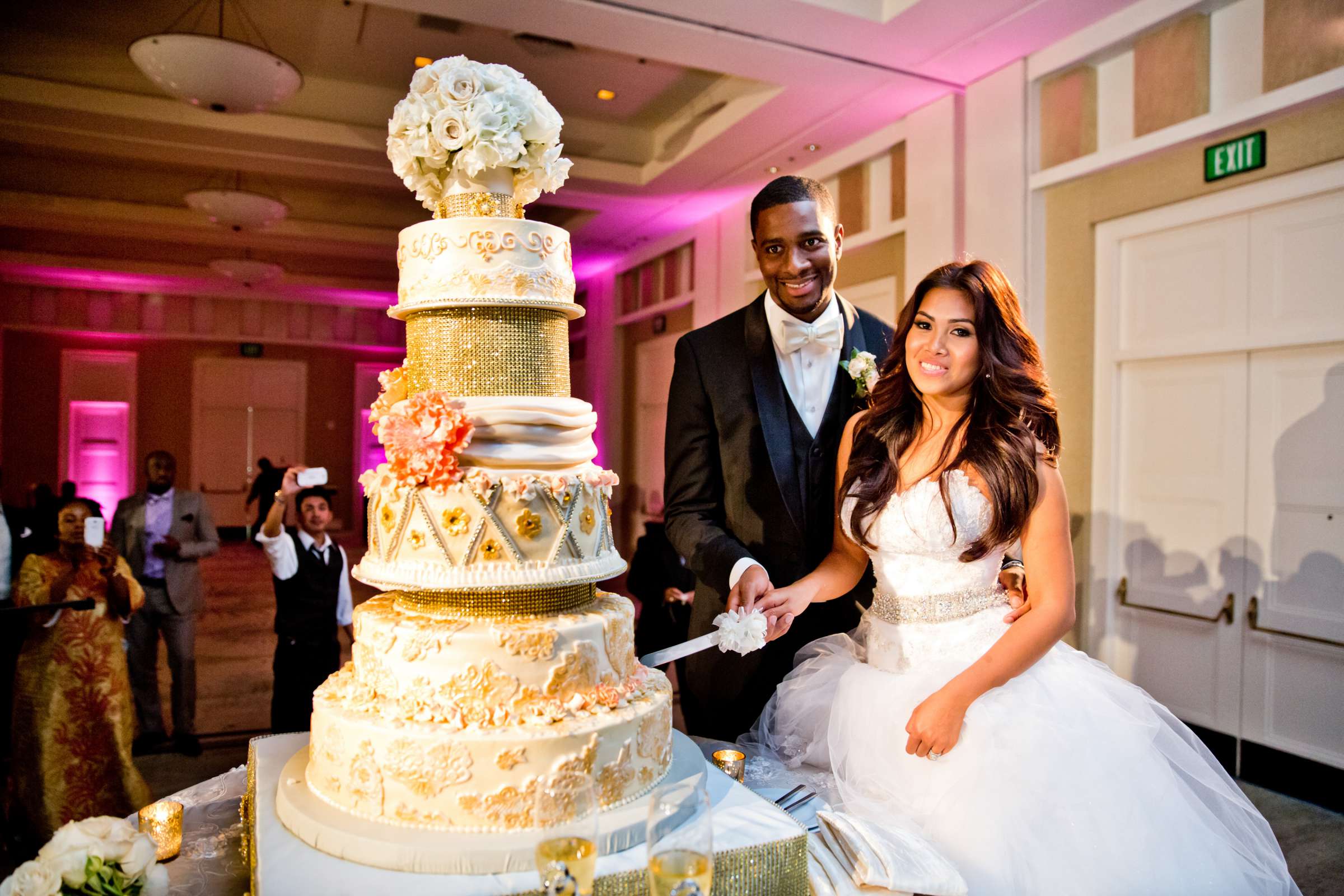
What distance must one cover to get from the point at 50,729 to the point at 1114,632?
5.84 m

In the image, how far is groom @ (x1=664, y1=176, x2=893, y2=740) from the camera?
2758 mm

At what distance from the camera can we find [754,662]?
2883 mm

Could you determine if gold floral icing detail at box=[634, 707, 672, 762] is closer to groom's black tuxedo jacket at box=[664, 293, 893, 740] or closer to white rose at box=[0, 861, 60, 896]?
groom's black tuxedo jacket at box=[664, 293, 893, 740]

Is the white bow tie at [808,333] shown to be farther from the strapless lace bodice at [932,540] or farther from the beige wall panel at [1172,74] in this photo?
the beige wall panel at [1172,74]

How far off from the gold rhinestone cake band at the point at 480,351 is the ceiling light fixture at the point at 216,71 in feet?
13.4

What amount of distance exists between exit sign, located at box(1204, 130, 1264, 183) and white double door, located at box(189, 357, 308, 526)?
15.5 metres

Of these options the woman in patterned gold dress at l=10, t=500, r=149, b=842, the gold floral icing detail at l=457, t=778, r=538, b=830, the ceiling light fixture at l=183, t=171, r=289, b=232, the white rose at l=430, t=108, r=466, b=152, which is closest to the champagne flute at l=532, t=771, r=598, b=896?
the gold floral icing detail at l=457, t=778, r=538, b=830

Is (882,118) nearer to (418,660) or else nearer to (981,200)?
(981,200)

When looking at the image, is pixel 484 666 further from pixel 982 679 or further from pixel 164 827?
pixel 982 679

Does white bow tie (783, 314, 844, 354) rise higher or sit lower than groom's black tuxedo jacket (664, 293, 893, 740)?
higher

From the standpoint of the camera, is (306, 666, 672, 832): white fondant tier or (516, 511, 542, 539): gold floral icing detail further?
(516, 511, 542, 539): gold floral icing detail

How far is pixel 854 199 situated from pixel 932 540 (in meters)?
6.02

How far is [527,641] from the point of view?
1995 mm

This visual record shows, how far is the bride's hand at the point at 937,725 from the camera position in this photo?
6.84ft
